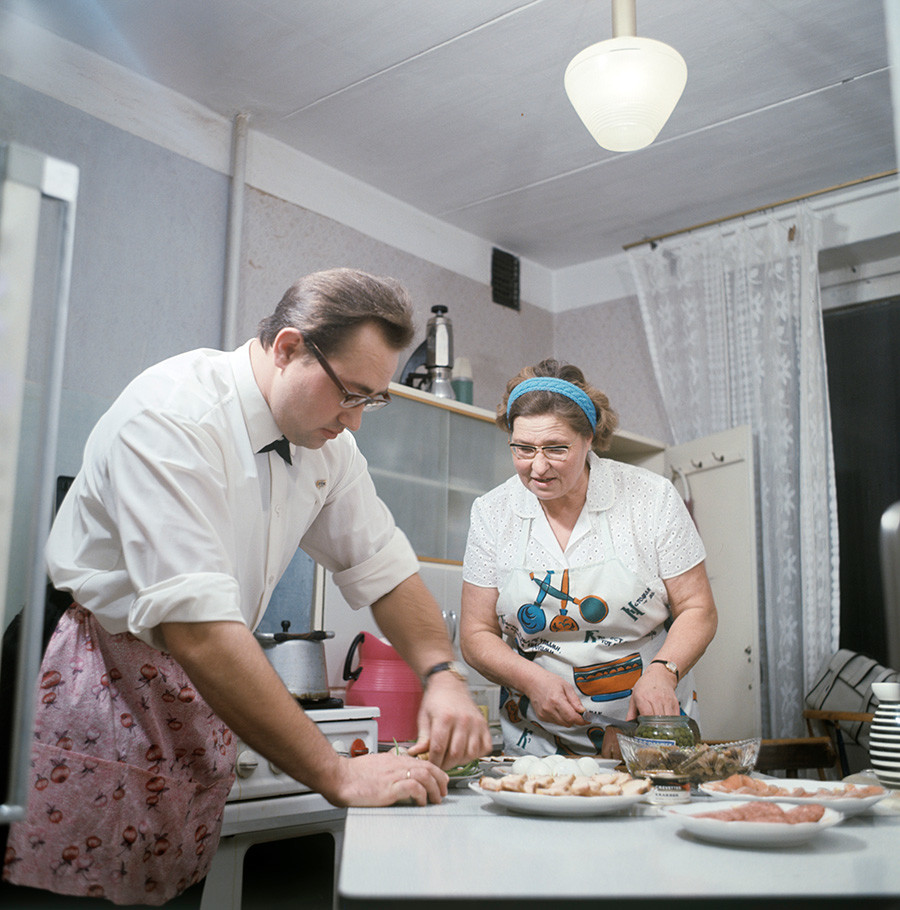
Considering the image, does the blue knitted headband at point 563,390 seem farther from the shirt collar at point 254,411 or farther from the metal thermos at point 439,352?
the metal thermos at point 439,352

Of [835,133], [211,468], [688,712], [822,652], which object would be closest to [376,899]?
[211,468]

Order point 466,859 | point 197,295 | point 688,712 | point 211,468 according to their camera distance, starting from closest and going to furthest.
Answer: point 466,859, point 211,468, point 688,712, point 197,295

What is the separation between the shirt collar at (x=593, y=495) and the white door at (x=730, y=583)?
1.54 meters

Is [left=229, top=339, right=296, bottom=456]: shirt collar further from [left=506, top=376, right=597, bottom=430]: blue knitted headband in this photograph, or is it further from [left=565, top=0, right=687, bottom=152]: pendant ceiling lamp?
[left=565, top=0, right=687, bottom=152]: pendant ceiling lamp

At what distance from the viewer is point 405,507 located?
3.21m

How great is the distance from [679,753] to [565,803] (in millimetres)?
293

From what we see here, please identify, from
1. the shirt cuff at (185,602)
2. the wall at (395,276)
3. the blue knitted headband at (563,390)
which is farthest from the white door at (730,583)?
the shirt cuff at (185,602)

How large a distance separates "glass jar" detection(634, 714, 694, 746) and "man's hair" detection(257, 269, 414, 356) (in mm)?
735

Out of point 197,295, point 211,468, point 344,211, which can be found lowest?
point 211,468

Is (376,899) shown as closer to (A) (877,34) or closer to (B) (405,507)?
(B) (405,507)

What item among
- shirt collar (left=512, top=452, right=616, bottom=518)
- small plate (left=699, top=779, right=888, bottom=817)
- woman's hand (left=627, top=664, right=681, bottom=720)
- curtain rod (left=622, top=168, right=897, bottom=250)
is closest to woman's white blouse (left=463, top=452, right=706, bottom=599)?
shirt collar (left=512, top=452, right=616, bottom=518)

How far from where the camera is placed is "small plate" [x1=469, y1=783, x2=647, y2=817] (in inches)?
44.4

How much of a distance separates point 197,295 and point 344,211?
83cm

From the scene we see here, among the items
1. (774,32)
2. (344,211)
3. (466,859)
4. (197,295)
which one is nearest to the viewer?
(466,859)
